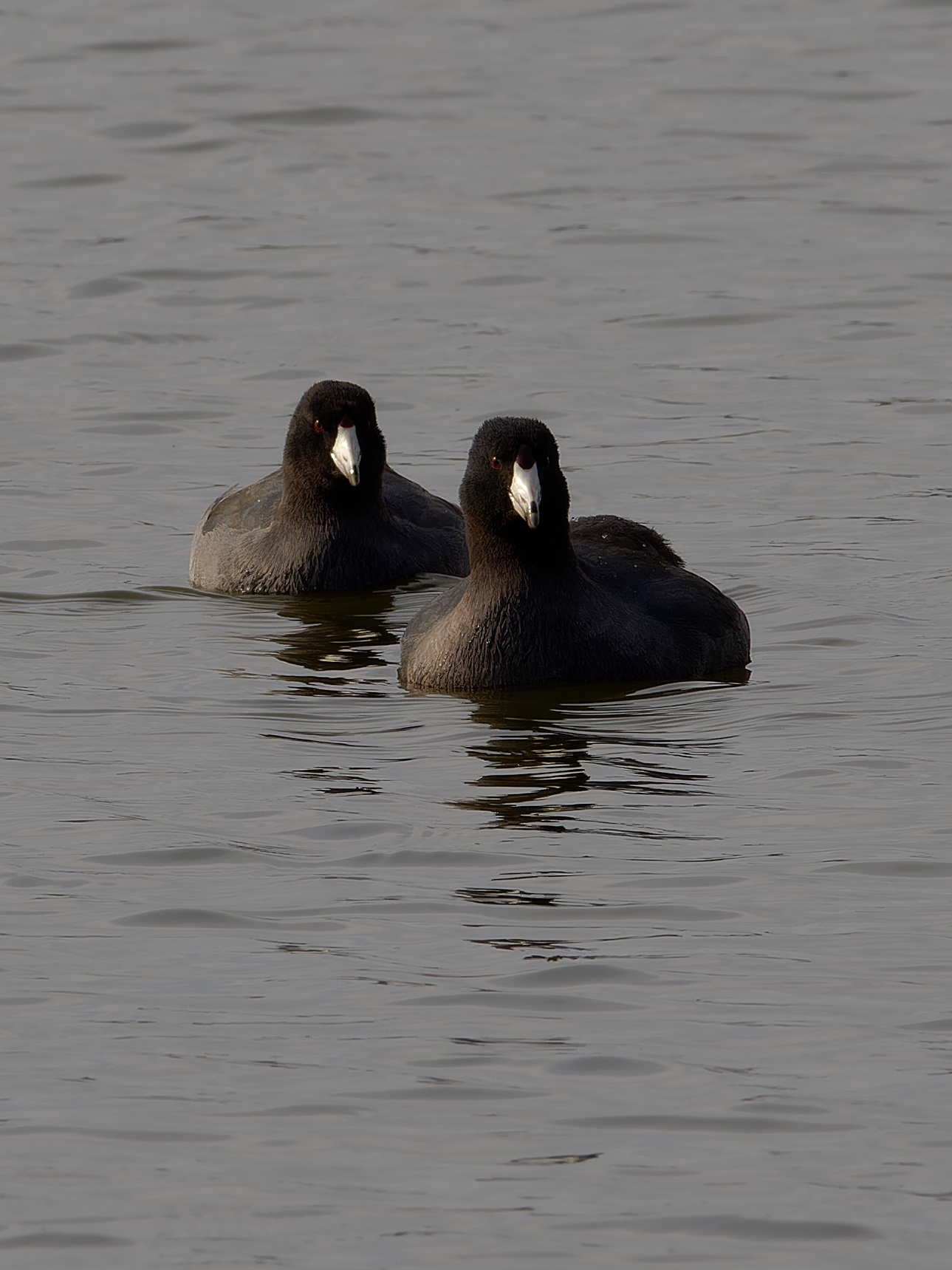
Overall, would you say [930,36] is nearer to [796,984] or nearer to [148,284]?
[148,284]

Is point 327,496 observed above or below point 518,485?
below

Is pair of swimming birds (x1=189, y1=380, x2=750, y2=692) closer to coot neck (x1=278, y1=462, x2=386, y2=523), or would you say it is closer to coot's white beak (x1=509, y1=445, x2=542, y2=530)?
coot's white beak (x1=509, y1=445, x2=542, y2=530)

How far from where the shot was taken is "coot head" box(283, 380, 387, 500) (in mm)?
13273

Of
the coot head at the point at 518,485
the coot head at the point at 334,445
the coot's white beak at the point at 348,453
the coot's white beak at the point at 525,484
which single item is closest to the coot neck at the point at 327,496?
the coot head at the point at 334,445

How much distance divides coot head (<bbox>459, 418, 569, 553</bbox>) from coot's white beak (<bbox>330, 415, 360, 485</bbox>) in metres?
2.10

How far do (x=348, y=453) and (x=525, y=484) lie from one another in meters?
2.57

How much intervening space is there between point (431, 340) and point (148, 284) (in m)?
2.74

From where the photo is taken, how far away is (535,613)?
11.0m

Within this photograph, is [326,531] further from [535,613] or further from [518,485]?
[518,485]

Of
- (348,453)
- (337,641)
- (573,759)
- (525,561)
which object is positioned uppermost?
(348,453)

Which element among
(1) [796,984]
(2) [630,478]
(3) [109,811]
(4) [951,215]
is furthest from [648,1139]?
(4) [951,215]

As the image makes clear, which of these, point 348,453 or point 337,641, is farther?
point 348,453

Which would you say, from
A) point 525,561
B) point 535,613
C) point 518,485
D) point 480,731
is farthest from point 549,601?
point 480,731

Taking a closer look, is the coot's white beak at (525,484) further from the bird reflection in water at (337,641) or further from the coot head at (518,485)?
the bird reflection in water at (337,641)
